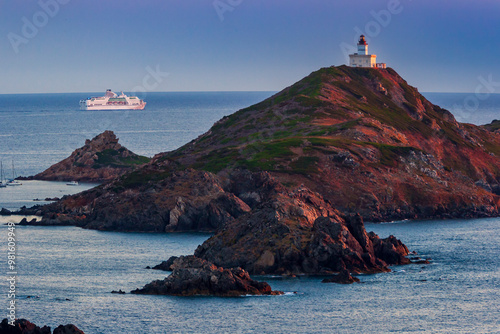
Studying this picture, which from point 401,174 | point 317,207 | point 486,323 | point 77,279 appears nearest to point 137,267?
point 77,279

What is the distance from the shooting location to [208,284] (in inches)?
3809

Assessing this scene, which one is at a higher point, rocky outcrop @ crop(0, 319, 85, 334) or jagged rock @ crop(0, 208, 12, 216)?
jagged rock @ crop(0, 208, 12, 216)

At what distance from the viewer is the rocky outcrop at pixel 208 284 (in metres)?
96.7

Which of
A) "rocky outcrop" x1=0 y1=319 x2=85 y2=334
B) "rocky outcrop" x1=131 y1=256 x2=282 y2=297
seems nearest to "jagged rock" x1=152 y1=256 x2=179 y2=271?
"rocky outcrop" x1=131 y1=256 x2=282 y2=297

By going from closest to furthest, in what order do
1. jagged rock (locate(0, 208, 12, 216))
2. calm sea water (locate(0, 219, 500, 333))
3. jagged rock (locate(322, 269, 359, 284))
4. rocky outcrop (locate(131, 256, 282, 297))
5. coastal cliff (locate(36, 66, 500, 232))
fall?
calm sea water (locate(0, 219, 500, 333)) → rocky outcrop (locate(131, 256, 282, 297)) → jagged rock (locate(322, 269, 359, 284)) → coastal cliff (locate(36, 66, 500, 232)) → jagged rock (locate(0, 208, 12, 216))

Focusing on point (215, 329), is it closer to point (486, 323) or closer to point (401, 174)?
point (486, 323)

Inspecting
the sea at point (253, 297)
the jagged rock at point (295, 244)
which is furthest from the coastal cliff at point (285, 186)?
the jagged rock at point (295, 244)

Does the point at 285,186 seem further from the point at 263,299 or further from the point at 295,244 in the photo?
the point at 263,299

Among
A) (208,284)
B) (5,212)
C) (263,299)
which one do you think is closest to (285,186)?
(5,212)

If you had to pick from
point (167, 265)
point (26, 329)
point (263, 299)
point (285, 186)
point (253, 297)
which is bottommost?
point (26, 329)

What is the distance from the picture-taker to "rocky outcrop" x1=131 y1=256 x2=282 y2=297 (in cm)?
9669

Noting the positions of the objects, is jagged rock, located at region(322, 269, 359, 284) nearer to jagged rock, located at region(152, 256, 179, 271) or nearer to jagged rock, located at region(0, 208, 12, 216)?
jagged rock, located at region(152, 256, 179, 271)

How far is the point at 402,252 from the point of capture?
122 meters

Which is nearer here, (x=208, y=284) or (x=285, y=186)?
(x=208, y=284)
